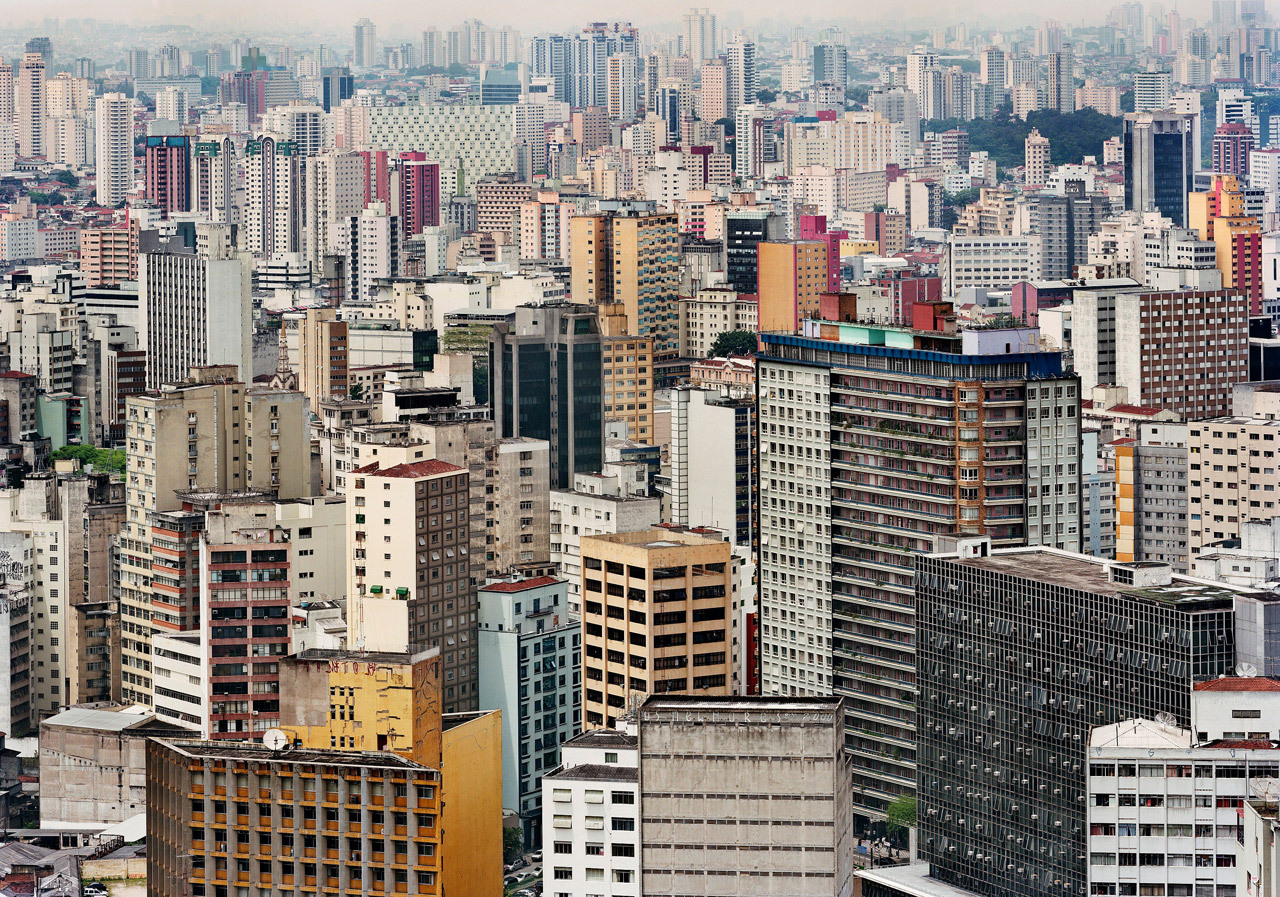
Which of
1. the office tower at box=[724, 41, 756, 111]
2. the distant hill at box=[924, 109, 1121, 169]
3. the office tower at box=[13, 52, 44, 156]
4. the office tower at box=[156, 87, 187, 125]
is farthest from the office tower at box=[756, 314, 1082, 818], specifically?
the distant hill at box=[924, 109, 1121, 169]

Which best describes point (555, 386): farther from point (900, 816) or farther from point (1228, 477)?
point (900, 816)

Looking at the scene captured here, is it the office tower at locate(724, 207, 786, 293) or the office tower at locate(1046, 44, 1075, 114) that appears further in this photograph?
the office tower at locate(1046, 44, 1075, 114)

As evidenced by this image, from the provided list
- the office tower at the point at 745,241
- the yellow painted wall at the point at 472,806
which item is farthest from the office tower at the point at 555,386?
the office tower at the point at 745,241

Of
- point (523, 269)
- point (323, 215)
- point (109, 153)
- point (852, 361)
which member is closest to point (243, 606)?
point (852, 361)

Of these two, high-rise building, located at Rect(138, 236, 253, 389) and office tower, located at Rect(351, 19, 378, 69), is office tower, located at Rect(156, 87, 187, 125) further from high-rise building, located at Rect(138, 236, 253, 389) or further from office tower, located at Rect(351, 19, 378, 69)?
high-rise building, located at Rect(138, 236, 253, 389)

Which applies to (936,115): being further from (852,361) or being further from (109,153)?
(852,361)
